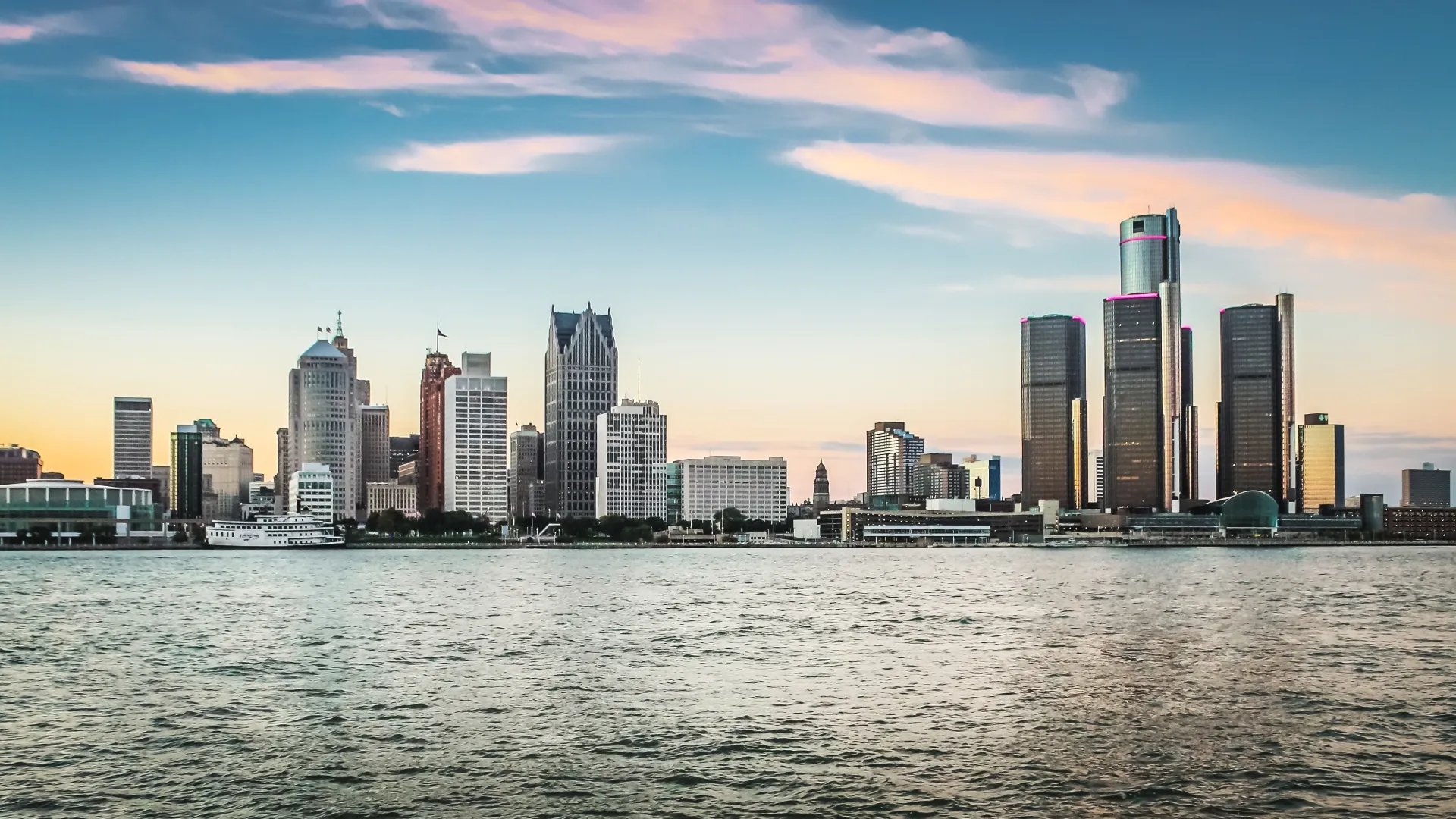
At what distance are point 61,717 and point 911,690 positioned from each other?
98.3ft

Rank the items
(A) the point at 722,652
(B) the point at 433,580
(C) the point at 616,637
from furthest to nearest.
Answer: (B) the point at 433,580 → (C) the point at 616,637 → (A) the point at 722,652

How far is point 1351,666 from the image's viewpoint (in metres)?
57.5

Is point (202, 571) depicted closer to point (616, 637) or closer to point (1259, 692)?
point (616, 637)

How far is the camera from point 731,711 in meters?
45.8

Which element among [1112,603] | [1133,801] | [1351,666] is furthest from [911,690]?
[1112,603]

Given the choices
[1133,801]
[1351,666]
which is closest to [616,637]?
[1351,666]

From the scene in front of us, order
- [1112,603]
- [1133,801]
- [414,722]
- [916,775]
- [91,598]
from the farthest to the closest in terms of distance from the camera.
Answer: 1. [91,598]
2. [1112,603]
3. [414,722]
4. [916,775]
5. [1133,801]

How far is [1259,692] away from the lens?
49844mm

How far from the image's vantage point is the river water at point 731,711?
34.0m

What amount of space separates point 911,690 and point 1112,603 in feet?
175

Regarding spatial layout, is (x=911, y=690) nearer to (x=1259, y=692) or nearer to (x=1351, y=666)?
(x=1259, y=692)

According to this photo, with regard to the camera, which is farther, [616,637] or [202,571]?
[202,571]

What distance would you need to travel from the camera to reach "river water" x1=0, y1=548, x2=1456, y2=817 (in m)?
34.0

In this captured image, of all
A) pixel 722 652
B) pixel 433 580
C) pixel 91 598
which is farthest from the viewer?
pixel 433 580
